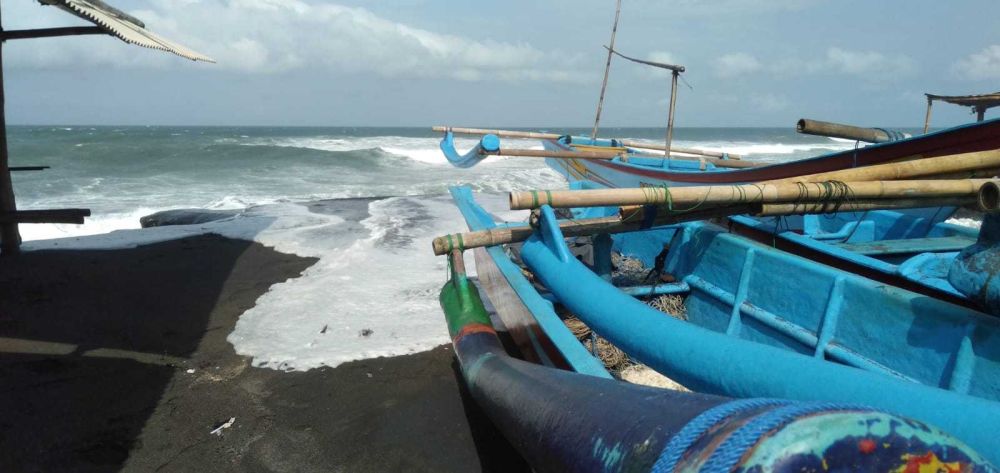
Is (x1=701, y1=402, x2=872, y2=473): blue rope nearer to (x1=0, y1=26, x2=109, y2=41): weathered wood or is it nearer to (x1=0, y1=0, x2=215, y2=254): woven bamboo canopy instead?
(x1=0, y1=0, x2=215, y2=254): woven bamboo canopy

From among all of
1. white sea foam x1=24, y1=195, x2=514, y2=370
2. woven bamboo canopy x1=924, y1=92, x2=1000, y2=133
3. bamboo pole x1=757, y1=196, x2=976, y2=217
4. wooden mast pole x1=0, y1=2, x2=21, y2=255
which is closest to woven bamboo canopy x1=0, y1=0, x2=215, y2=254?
wooden mast pole x1=0, y1=2, x2=21, y2=255

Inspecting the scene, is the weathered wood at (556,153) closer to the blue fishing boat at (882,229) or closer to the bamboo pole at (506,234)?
the blue fishing boat at (882,229)

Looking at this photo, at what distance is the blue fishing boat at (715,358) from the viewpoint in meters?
0.99

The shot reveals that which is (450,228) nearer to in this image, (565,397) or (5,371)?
(5,371)

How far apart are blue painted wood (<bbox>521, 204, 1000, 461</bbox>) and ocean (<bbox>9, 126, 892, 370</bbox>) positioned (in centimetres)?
228

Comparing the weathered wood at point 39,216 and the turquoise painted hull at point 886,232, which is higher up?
the turquoise painted hull at point 886,232

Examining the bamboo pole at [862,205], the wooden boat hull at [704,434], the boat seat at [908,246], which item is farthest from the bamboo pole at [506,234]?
the wooden boat hull at [704,434]

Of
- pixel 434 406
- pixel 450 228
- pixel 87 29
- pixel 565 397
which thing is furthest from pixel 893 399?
pixel 450 228

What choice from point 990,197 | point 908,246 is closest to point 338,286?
→ point 908,246

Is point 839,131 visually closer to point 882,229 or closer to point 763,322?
point 882,229

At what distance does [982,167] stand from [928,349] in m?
0.99

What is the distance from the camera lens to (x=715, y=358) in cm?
188

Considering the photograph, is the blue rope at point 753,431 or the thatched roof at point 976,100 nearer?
the blue rope at point 753,431

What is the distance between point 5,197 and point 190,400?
4837 mm
